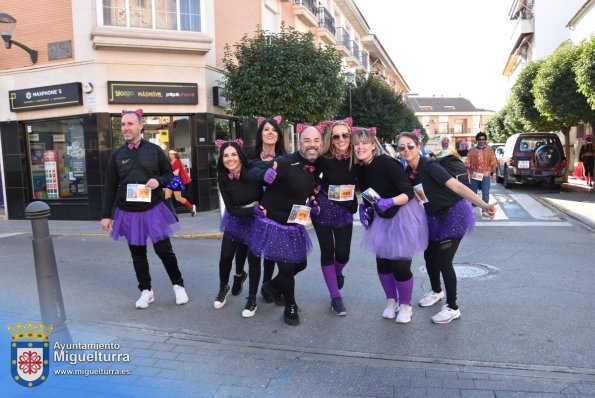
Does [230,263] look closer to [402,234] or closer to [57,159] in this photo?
[402,234]

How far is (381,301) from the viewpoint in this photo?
5207 millimetres

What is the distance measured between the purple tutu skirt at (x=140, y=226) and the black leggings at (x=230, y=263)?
63cm

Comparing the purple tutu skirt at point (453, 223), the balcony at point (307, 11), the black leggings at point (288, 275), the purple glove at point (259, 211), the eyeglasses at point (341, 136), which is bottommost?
the black leggings at point (288, 275)

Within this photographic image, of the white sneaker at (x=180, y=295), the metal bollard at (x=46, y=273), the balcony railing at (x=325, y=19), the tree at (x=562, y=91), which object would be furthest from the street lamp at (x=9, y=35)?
the tree at (x=562, y=91)

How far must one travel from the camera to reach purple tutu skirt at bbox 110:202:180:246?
4.94 metres

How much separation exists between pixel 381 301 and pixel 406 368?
1572 millimetres

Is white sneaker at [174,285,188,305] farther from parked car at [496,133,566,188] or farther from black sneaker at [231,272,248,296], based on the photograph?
parked car at [496,133,566,188]

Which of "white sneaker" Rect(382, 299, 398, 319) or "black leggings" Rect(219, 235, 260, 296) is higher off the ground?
"black leggings" Rect(219, 235, 260, 296)

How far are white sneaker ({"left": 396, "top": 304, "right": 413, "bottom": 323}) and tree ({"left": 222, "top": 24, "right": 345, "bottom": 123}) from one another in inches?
342

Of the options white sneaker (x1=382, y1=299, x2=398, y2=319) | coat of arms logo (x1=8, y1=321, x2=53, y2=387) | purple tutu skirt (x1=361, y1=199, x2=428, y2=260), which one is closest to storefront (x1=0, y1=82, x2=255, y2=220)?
white sneaker (x1=382, y1=299, x2=398, y2=319)

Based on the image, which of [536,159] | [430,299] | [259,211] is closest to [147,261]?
[259,211]

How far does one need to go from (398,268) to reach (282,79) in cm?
884

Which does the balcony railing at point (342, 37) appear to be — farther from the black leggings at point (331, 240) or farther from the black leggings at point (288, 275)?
the black leggings at point (288, 275)

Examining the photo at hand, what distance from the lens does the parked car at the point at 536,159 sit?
16641 millimetres
